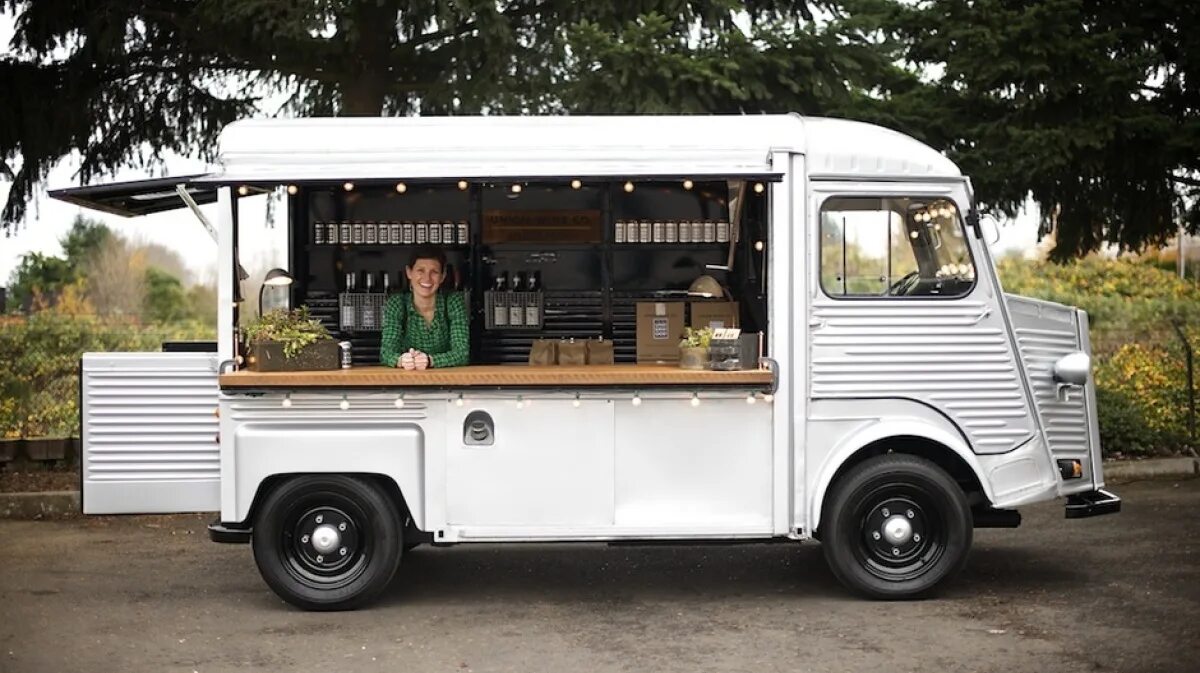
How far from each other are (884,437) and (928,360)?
0.52m

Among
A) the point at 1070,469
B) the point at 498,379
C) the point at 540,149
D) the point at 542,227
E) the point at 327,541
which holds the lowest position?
the point at 327,541

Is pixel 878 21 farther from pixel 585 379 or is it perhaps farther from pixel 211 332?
pixel 211 332

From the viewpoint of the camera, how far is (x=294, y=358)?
8047 mm

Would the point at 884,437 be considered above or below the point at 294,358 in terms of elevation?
below

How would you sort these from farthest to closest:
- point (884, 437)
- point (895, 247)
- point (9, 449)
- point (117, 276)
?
point (117, 276)
point (9, 449)
point (895, 247)
point (884, 437)

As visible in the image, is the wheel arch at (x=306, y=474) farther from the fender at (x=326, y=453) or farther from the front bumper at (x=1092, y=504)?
the front bumper at (x=1092, y=504)

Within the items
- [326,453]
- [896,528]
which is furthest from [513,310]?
[896,528]

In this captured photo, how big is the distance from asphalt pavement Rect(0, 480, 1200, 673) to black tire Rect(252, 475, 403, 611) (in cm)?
14

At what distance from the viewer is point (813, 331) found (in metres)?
8.05

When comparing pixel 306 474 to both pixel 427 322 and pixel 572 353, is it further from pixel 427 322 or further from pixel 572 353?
pixel 572 353

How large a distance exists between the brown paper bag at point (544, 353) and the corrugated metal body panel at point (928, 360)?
6.48ft

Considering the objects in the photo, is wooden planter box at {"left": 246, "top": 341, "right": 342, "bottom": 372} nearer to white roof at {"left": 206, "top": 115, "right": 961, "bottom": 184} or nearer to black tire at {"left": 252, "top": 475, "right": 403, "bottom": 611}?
black tire at {"left": 252, "top": 475, "right": 403, "bottom": 611}

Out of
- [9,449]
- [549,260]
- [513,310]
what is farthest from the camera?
[9,449]

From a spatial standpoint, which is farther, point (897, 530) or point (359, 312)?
point (359, 312)
